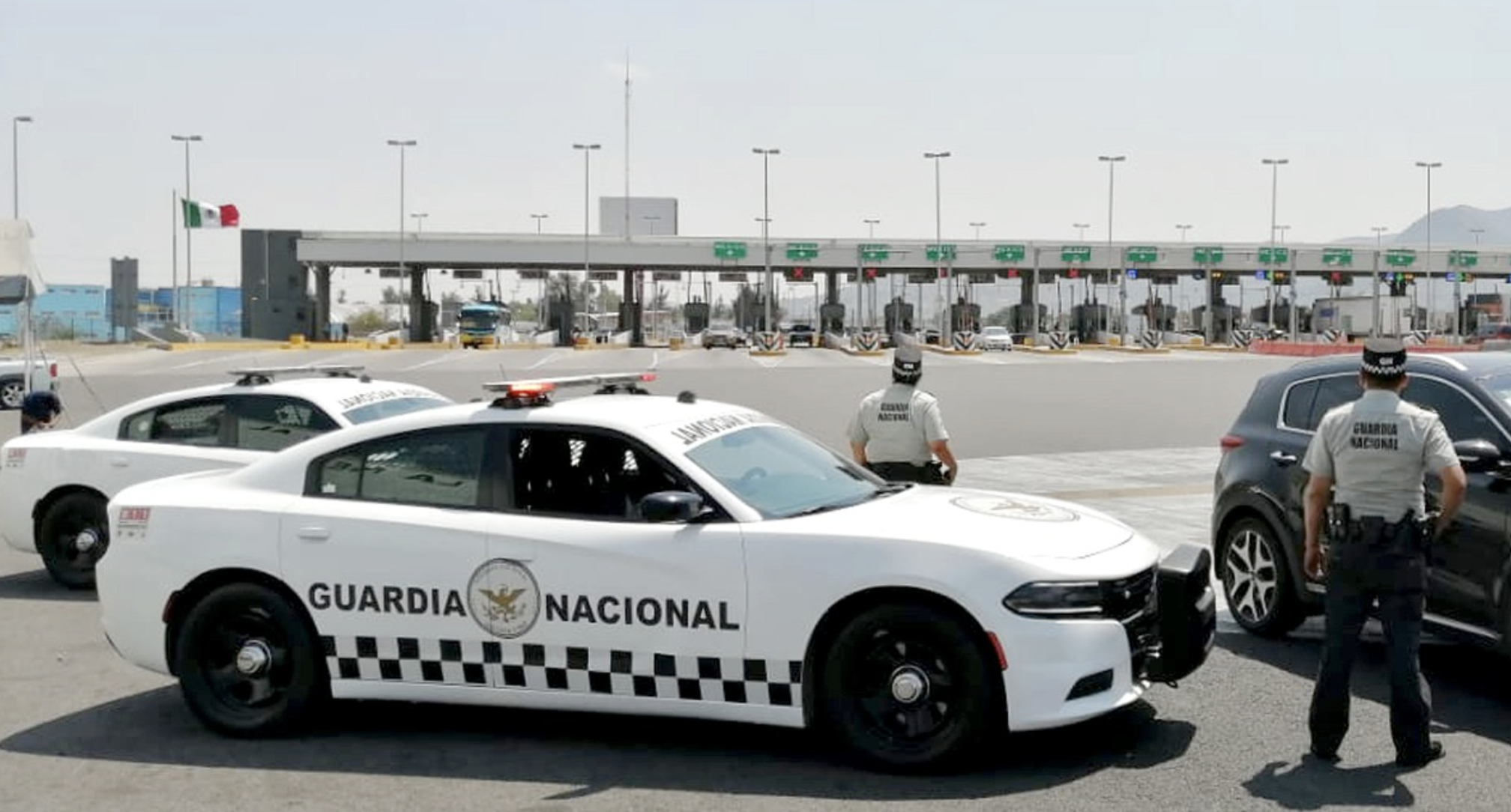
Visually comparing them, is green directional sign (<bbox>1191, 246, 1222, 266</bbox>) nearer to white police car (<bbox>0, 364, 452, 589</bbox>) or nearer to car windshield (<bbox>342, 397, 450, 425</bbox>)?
car windshield (<bbox>342, 397, 450, 425</bbox>)

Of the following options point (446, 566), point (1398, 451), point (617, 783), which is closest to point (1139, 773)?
point (1398, 451)

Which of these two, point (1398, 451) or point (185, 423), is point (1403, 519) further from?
point (185, 423)

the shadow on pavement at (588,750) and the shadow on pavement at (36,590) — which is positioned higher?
the shadow on pavement at (588,750)

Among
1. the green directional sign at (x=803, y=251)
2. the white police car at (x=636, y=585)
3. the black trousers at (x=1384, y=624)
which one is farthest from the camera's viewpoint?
the green directional sign at (x=803, y=251)

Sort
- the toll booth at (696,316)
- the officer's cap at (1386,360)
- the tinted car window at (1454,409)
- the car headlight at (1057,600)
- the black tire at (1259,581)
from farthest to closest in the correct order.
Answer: the toll booth at (696,316) → the black tire at (1259,581) → the tinted car window at (1454,409) → the officer's cap at (1386,360) → the car headlight at (1057,600)

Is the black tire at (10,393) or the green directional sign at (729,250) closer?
the black tire at (10,393)

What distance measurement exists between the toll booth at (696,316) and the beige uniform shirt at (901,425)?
82890 mm

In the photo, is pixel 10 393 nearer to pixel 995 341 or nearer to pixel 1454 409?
pixel 1454 409

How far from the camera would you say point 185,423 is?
1043 cm

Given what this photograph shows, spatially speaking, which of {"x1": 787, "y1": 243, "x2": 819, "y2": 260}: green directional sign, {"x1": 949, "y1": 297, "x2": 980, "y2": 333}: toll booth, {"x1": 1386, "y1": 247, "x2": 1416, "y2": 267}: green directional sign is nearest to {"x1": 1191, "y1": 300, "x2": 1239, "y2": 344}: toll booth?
{"x1": 1386, "y1": 247, "x2": 1416, "y2": 267}: green directional sign

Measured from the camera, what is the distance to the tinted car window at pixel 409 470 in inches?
253

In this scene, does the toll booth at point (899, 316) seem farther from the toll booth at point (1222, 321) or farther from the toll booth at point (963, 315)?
the toll booth at point (1222, 321)

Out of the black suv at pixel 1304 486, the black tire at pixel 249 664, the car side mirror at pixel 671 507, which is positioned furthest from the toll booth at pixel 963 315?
the car side mirror at pixel 671 507

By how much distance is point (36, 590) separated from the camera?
1050 centimetres
